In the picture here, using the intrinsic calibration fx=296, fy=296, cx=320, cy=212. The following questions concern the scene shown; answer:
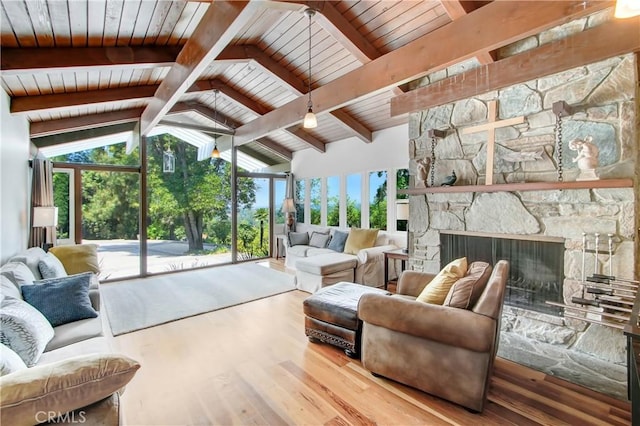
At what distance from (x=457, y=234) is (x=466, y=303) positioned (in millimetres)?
1771

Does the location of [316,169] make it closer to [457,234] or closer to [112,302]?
[457,234]

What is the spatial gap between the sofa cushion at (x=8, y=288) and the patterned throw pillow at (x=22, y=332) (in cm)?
13

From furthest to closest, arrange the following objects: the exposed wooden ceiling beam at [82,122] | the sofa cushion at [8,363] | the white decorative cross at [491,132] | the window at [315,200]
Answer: the window at [315,200]
the exposed wooden ceiling beam at [82,122]
the white decorative cross at [491,132]
the sofa cushion at [8,363]

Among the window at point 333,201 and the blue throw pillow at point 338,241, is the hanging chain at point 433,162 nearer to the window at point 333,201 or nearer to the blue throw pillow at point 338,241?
the blue throw pillow at point 338,241

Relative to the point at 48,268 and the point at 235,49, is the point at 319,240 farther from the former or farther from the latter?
the point at 48,268

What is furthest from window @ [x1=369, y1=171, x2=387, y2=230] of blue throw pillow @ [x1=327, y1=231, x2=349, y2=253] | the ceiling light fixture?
the ceiling light fixture

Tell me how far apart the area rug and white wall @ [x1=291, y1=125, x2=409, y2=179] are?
8.49 feet

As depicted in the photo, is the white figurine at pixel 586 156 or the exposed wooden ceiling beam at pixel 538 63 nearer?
the exposed wooden ceiling beam at pixel 538 63

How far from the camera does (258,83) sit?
509 cm

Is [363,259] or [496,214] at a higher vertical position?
[496,214]

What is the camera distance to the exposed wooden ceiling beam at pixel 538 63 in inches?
95.2

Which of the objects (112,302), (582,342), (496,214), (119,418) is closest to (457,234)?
(496,214)

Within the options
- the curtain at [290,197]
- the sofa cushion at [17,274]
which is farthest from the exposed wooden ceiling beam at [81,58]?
the curtain at [290,197]

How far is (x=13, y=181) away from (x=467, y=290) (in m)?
4.90
